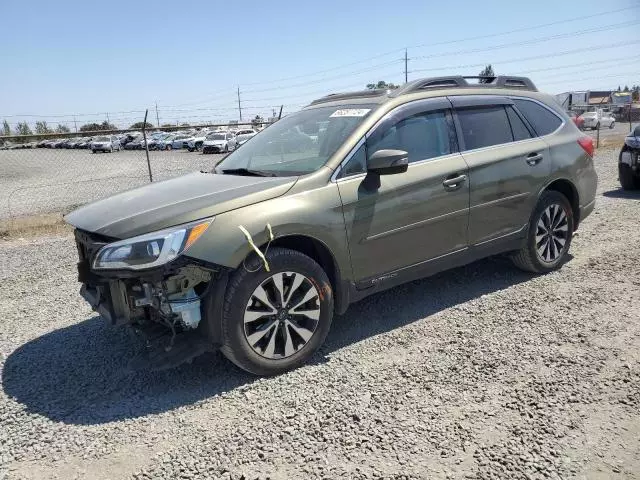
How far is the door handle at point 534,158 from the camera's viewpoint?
498 cm

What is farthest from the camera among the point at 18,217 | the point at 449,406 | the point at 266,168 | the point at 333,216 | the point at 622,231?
the point at 18,217

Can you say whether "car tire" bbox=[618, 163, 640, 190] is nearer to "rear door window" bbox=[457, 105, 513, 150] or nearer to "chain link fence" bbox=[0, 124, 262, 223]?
"rear door window" bbox=[457, 105, 513, 150]

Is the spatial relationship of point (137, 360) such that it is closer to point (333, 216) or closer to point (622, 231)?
A: point (333, 216)

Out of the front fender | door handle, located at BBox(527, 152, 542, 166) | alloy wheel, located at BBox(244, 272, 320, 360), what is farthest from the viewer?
door handle, located at BBox(527, 152, 542, 166)

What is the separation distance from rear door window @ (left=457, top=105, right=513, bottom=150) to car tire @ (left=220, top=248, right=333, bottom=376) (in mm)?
1969

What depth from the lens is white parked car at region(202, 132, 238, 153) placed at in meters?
37.4

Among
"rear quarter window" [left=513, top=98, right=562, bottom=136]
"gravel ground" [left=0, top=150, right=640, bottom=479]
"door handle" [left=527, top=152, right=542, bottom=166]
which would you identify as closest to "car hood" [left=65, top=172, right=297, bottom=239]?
"gravel ground" [left=0, top=150, right=640, bottom=479]

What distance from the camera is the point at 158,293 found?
3.28 m

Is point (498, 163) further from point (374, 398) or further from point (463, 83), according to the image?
point (374, 398)

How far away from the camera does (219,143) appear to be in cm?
3750

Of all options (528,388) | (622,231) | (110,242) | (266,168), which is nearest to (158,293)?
(110,242)

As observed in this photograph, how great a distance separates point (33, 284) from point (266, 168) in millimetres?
3326

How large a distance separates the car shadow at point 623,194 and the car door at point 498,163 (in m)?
5.55

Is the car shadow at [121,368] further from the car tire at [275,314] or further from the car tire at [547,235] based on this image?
the car tire at [547,235]
